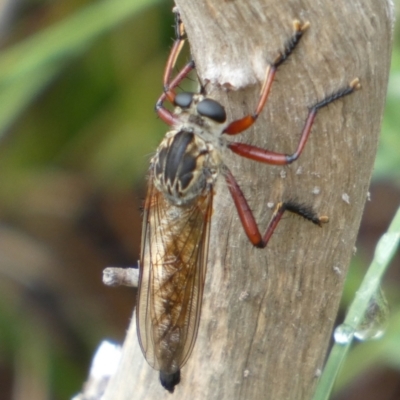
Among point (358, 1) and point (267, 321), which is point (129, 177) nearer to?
point (267, 321)

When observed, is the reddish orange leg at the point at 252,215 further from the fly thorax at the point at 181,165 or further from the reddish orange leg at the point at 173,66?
the reddish orange leg at the point at 173,66

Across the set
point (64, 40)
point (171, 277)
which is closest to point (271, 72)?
point (171, 277)

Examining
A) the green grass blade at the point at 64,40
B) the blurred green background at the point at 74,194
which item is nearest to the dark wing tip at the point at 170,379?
the green grass blade at the point at 64,40

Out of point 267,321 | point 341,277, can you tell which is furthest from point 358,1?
point 267,321

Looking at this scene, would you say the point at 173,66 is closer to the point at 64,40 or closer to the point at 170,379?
the point at 170,379

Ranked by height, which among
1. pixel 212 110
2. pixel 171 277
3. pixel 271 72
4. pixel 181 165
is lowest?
pixel 171 277
